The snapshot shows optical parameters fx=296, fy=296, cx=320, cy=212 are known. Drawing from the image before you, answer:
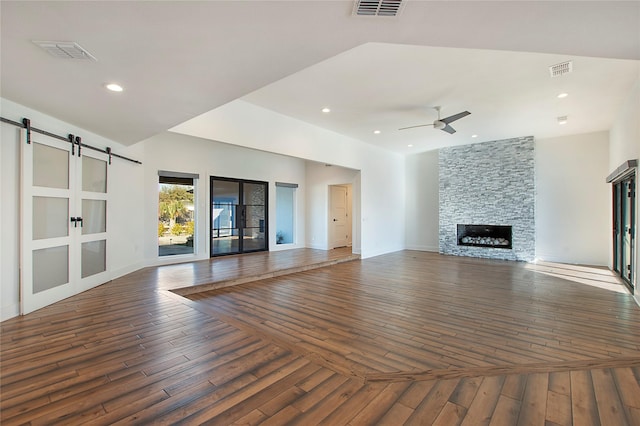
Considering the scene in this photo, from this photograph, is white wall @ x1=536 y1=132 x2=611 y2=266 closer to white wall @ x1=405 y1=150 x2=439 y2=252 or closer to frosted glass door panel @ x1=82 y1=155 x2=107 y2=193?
white wall @ x1=405 y1=150 x2=439 y2=252

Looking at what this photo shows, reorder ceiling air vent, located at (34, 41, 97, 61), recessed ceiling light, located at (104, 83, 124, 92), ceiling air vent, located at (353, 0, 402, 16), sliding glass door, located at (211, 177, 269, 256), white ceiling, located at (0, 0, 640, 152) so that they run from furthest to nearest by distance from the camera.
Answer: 1. sliding glass door, located at (211, 177, 269, 256)
2. recessed ceiling light, located at (104, 83, 124, 92)
3. ceiling air vent, located at (34, 41, 97, 61)
4. white ceiling, located at (0, 0, 640, 152)
5. ceiling air vent, located at (353, 0, 402, 16)

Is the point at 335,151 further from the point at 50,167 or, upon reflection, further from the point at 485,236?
the point at 50,167

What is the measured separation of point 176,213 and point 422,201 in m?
7.45

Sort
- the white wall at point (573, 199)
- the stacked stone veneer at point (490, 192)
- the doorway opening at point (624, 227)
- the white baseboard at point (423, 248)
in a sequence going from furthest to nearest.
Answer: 1. the white baseboard at point (423, 248)
2. the stacked stone veneer at point (490, 192)
3. the white wall at point (573, 199)
4. the doorway opening at point (624, 227)

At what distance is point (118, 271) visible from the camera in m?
5.50

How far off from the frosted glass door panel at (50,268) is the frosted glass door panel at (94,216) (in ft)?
1.80

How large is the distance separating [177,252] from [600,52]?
789cm

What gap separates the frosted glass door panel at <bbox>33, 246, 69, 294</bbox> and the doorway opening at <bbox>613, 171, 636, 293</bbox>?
8418 millimetres

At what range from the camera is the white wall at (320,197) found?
9401mm

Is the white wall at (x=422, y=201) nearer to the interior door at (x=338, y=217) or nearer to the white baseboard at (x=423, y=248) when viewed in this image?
the white baseboard at (x=423, y=248)

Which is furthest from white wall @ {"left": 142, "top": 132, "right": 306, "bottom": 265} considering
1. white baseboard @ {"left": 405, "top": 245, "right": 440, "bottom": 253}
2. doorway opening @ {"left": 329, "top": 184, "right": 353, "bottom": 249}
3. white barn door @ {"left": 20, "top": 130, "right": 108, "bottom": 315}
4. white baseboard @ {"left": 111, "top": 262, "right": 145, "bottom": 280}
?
white baseboard @ {"left": 405, "top": 245, "right": 440, "bottom": 253}

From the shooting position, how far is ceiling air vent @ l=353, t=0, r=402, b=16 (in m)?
1.55

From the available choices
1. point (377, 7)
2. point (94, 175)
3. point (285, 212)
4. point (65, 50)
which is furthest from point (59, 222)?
point (285, 212)

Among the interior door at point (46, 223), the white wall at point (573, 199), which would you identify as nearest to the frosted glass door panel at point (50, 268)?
the interior door at point (46, 223)
